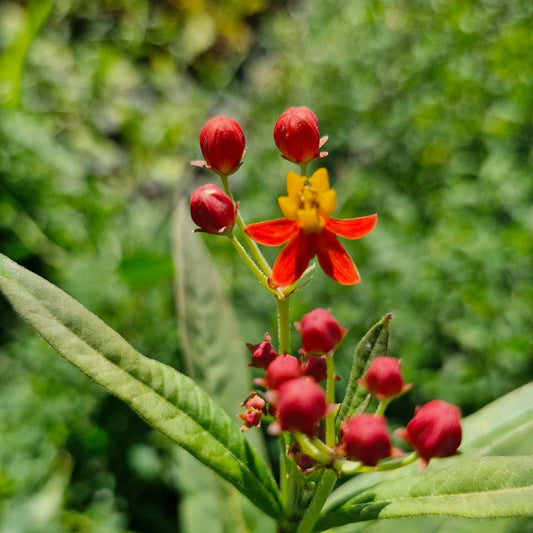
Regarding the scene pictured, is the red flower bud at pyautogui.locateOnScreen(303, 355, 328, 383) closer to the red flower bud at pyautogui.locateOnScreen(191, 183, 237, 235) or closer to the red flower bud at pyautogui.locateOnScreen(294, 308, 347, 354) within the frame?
the red flower bud at pyautogui.locateOnScreen(294, 308, 347, 354)

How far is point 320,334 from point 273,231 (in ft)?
0.87

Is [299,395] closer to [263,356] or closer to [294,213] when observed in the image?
[263,356]

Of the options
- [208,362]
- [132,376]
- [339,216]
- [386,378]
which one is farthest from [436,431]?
Result: [339,216]

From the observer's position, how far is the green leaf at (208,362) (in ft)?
6.28

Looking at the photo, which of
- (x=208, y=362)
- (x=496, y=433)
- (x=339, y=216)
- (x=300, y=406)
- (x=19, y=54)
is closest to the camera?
(x=300, y=406)

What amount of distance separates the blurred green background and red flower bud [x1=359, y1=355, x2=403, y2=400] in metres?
1.23

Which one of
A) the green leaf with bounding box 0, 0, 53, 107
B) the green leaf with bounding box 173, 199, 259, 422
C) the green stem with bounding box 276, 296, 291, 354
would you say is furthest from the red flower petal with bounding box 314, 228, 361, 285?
the green leaf with bounding box 0, 0, 53, 107

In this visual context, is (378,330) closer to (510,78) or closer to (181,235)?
(181,235)

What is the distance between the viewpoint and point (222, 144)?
128cm

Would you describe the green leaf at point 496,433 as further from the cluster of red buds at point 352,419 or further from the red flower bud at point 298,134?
the red flower bud at point 298,134

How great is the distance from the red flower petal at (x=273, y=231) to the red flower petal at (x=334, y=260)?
0.06m

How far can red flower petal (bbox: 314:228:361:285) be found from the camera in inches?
48.5

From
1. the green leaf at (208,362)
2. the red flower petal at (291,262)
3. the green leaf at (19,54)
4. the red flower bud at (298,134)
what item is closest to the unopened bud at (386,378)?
the red flower petal at (291,262)

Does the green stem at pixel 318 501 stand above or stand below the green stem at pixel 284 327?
below
